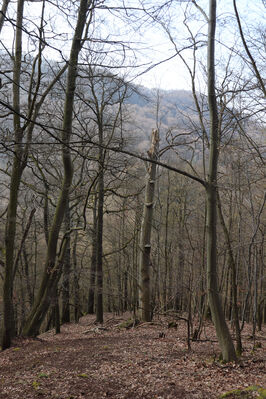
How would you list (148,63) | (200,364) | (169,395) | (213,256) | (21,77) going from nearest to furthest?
1. (148,63)
2. (169,395)
3. (213,256)
4. (200,364)
5. (21,77)

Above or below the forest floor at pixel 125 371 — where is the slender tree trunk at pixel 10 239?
above

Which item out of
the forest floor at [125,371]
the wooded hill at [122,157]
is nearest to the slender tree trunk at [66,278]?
the wooded hill at [122,157]

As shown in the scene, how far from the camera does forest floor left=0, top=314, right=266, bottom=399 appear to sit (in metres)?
4.74

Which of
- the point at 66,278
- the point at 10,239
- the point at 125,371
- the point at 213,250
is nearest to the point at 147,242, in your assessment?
the point at 66,278

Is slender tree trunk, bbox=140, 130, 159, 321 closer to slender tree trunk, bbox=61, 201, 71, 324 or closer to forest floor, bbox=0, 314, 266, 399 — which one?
slender tree trunk, bbox=61, 201, 71, 324

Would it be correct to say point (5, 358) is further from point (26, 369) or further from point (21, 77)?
point (21, 77)

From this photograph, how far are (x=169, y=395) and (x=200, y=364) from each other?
1.45 m

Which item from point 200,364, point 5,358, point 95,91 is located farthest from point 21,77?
point 200,364

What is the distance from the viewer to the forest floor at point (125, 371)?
4738 mm

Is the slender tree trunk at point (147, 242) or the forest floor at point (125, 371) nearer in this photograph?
the forest floor at point (125, 371)

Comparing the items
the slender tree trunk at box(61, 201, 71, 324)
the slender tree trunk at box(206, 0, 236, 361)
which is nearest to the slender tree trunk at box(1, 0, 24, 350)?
the slender tree trunk at box(61, 201, 71, 324)

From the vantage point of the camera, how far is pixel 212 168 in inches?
216

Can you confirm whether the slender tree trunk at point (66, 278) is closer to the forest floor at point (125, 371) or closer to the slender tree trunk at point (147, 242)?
the slender tree trunk at point (147, 242)

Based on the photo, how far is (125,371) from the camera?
5.75 meters
